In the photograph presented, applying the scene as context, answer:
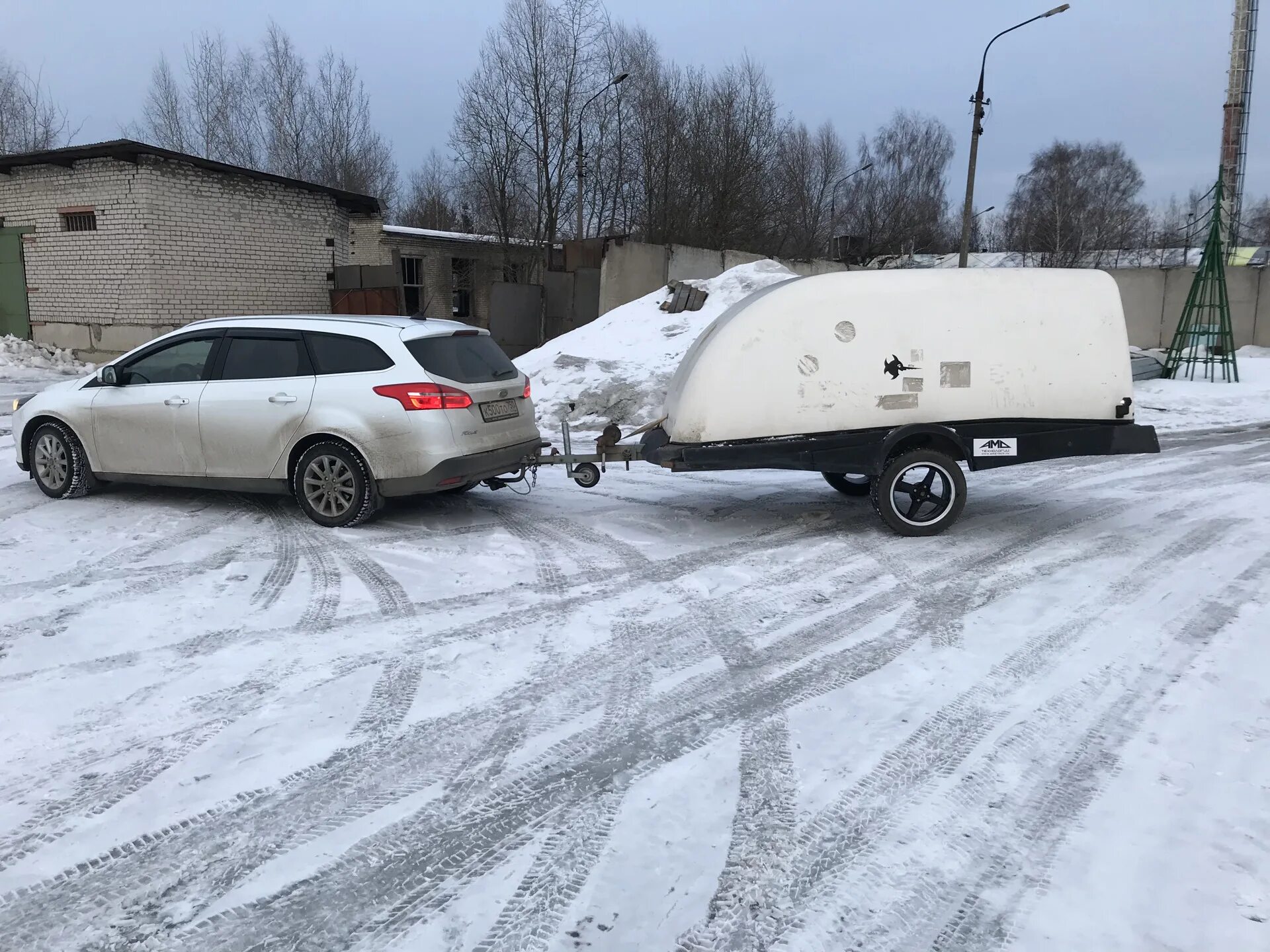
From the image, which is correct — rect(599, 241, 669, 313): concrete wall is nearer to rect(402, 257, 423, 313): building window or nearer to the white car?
rect(402, 257, 423, 313): building window

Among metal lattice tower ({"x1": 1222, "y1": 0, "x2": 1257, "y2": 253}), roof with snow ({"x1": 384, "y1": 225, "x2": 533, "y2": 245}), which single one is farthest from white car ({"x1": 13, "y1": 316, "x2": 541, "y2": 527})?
metal lattice tower ({"x1": 1222, "y1": 0, "x2": 1257, "y2": 253})

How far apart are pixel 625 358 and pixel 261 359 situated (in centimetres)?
723

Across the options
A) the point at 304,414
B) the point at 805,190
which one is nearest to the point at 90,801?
the point at 304,414

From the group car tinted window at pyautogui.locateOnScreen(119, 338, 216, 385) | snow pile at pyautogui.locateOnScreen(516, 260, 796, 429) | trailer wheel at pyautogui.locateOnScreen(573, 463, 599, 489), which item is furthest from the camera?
snow pile at pyautogui.locateOnScreen(516, 260, 796, 429)

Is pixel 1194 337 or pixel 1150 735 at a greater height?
pixel 1194 337

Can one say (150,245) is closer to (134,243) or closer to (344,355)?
(134,243)

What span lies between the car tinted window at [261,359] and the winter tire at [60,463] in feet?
5.90

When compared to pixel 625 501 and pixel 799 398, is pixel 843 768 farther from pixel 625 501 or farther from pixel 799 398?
pixel 625 501

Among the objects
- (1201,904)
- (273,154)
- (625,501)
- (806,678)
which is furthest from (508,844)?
(273,154)

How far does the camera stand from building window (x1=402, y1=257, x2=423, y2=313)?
26578 millimetres

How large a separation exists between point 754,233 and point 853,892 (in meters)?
28.4

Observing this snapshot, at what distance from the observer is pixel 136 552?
6.04m

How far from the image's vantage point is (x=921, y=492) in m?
6.57

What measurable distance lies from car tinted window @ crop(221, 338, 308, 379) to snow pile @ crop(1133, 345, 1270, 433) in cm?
1137
